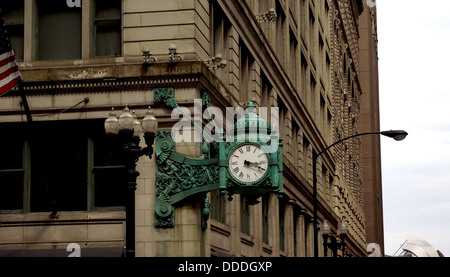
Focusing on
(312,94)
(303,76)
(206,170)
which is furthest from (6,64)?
(312,94)

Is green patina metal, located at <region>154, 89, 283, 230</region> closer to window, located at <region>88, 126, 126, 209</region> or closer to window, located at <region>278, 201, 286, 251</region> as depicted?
window, located at <region>88, 126, 126, 209</region>

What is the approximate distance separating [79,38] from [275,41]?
17820 mm

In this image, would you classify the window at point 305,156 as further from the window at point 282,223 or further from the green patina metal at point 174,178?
the green patina metal at point 174,178

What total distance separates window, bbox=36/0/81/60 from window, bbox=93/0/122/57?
0.55 m

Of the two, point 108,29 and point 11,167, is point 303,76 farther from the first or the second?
point 11,167

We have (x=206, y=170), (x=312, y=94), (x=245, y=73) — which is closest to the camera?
(x=206, y=170)

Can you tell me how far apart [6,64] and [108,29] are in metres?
4.71

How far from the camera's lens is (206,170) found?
25672 millimetres

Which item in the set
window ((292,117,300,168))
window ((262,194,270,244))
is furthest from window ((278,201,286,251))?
window ((292,117,300,168))

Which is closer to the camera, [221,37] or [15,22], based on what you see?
[15,22]

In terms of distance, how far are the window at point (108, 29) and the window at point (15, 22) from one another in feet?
7.19

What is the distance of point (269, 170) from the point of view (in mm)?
24109

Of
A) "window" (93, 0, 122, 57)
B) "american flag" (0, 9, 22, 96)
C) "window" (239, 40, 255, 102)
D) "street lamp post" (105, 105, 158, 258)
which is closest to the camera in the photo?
"street lamp post" (105, 105, 158, 258)

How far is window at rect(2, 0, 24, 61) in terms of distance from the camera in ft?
90.8
